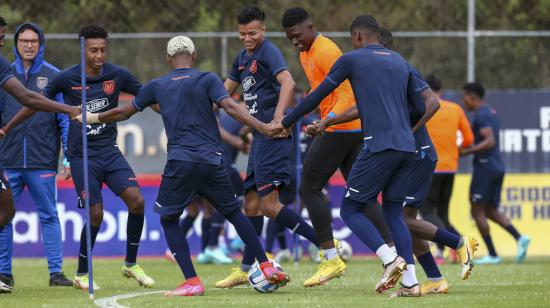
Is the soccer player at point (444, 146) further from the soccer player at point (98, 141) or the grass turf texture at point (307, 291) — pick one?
the soccer player at point (98, 141)

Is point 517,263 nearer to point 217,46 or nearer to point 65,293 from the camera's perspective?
point 217,46

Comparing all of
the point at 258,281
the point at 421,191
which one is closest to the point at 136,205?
the point at 258,281

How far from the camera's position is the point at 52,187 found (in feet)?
42.7

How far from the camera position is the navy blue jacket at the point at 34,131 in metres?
12.7

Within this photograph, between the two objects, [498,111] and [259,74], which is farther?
[498,111]

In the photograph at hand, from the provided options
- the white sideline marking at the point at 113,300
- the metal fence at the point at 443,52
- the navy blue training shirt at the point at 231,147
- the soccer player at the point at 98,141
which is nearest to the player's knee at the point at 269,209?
the white sideline marking at the point at 113,300

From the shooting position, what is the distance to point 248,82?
1166cm

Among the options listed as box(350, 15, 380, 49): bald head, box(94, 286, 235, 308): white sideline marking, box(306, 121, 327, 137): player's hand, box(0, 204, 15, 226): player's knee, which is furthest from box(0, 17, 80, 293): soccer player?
box(350, 15, 380, 49): bald head

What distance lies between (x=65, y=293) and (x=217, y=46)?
28.0 ft

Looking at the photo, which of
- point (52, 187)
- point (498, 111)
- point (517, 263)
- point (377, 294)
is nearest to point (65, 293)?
point (52, 187)

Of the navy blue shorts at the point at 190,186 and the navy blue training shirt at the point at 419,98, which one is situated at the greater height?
the navy blue training shirt at the point at 419,98

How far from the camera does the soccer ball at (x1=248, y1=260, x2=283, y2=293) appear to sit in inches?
424

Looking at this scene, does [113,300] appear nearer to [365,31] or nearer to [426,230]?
[426,230]

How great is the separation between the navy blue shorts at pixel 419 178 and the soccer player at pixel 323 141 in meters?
0.67
